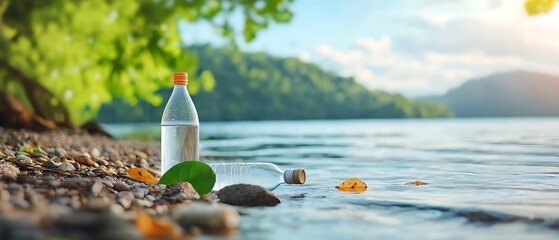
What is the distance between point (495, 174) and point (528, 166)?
1170 millimetres

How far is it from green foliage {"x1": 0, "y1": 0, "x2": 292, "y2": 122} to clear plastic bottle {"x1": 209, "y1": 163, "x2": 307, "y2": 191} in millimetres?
9512

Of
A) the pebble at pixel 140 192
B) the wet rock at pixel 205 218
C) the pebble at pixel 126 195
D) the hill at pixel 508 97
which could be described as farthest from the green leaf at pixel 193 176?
the hill at pixel 508 97

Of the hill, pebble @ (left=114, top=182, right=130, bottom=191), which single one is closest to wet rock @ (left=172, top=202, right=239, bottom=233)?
pebble @ (left=114, top=182, right=130, bottom=191)

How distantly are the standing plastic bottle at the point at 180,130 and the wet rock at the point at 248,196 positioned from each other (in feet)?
3.03

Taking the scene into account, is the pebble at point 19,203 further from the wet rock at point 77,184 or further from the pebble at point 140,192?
the pebble at point 140,192

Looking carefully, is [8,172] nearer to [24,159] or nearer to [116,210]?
[24,159]

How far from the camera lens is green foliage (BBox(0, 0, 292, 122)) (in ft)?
50.9

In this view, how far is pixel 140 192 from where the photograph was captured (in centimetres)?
443

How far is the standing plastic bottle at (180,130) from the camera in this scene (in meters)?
5.34

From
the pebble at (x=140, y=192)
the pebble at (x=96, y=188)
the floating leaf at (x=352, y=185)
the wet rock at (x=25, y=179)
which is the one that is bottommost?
the floating leaf at (x=352, y=185)

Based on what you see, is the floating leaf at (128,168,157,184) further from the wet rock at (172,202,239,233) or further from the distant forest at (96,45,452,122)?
the distant forest at (96,45,452,122)

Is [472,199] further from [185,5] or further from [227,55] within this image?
[227,55]

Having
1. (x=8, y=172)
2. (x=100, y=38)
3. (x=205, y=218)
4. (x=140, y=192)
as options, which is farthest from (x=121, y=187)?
(x=100, y=38)

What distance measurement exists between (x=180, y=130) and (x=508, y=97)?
421 feet
